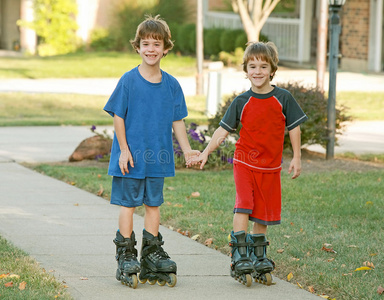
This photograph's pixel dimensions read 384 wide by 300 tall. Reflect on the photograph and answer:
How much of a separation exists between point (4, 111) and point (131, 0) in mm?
18941

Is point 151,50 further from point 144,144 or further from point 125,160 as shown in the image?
point 125,160

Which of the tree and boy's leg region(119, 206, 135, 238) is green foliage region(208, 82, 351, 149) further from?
the tree

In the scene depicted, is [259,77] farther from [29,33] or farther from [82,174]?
[29,33]

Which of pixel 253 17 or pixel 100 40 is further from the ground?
pixel 253 17

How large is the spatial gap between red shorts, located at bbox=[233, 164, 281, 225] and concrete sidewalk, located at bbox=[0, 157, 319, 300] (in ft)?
1.46

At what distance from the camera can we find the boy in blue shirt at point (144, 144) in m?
4.58

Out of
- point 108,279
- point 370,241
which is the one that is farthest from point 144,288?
point 370,241

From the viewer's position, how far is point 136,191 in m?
4.65

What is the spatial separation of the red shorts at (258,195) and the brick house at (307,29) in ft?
60.6

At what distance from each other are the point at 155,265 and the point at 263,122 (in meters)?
1.14

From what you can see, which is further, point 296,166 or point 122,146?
point 296,166

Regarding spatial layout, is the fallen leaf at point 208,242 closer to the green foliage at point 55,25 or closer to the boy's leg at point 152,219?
the boy's leg at point 152,219

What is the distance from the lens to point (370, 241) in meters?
5.72

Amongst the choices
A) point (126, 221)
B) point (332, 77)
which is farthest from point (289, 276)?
point (332, 77)
